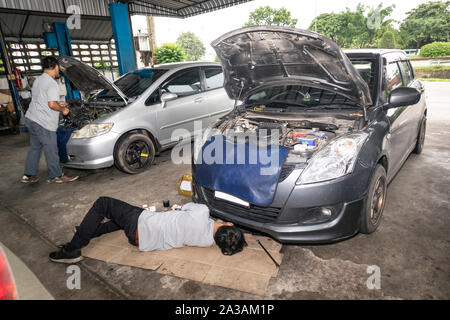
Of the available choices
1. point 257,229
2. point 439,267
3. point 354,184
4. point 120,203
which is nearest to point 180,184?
point 120,203

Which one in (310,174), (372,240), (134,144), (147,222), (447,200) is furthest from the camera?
(134,144)

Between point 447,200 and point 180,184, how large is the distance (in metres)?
3.15

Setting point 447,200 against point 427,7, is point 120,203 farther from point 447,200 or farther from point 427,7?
point 427,7

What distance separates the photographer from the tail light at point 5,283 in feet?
4.17

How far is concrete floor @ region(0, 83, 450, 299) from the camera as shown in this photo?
2.09 metres

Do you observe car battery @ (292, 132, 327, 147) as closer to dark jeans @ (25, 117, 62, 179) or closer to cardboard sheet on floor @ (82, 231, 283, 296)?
cardboard sheet on floor @ (82, 231, 283, 296)

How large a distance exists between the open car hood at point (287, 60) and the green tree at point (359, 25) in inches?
2039

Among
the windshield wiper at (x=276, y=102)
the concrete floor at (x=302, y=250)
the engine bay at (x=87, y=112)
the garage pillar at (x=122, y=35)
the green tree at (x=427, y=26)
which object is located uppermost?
the green tree at (x=427, y=26)

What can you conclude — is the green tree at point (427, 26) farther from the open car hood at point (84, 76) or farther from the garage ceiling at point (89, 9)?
the open car hood at point (84, 76)

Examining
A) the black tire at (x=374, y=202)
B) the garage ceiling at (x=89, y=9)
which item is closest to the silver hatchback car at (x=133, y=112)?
the black tire at (x=374, y=202)

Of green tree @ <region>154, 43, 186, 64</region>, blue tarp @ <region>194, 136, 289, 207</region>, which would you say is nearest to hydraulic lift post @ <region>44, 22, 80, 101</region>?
blue tarp @ <region>194, 136, 289, 207</region>

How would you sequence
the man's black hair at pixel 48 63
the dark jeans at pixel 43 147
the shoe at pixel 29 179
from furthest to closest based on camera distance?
the shoe at pixel 29 179
the dark jeans at pixel 43 147
the man's black hair at pixel 48 63

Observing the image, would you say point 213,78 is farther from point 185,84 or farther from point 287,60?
point 287,60

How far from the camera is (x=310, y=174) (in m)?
2.16
